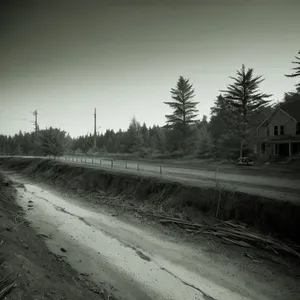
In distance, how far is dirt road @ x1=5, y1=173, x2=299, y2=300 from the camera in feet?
24.3

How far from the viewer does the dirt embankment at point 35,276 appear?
4.96m

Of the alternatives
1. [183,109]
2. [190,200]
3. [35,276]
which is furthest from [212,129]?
[35,276]

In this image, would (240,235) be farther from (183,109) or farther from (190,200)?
(183,109)

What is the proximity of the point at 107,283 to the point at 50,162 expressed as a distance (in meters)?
29.1

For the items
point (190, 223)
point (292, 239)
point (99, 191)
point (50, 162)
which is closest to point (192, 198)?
point (190, 223)

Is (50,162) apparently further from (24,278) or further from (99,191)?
(24,278)

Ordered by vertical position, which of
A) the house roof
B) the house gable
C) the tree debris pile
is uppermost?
the house roof

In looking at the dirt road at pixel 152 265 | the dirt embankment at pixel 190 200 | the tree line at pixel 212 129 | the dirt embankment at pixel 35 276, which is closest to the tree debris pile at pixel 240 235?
the dirt embankment at pixel 190 200

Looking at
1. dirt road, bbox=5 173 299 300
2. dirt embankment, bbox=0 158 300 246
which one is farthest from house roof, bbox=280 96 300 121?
dirt road, bbox=5 173 299 300

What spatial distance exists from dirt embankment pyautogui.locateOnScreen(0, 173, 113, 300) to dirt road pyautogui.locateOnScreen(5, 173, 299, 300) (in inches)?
27.6

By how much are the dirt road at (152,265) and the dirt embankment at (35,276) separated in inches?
27.6

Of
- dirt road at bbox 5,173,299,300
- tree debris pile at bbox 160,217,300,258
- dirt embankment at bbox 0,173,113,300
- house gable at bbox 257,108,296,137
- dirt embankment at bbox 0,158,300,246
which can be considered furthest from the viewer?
house gable at bbox 257,108,296,137

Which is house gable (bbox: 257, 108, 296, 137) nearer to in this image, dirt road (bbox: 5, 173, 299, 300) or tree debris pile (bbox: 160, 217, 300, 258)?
tree debris pile (bbox: 160, 217, 300, 258)

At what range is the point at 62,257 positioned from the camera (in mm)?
8797
